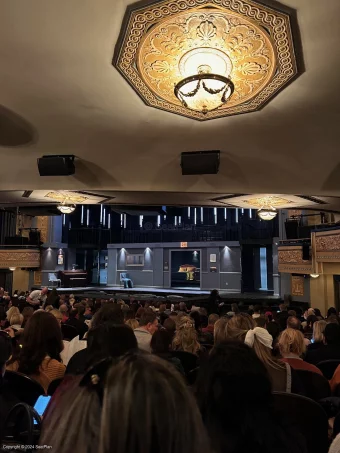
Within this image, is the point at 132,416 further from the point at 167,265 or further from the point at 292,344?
the point at 167,265

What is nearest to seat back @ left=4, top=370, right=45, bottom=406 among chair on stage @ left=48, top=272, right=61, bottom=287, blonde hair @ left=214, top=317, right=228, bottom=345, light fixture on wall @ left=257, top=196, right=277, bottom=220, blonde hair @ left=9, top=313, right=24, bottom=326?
blonde hair @ left=214, top=317, right=228, bottom=345

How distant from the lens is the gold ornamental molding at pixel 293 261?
1084cm

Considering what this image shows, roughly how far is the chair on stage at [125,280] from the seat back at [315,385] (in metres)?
18.1

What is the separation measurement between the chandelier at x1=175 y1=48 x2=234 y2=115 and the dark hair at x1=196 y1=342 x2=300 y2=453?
2.33m

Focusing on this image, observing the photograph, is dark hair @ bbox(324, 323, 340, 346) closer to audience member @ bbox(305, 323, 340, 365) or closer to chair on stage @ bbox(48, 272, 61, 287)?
audience member @ bbox(305, 323, 340, 365)

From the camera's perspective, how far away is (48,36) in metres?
2.55

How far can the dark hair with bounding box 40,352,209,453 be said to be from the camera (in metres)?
0.72

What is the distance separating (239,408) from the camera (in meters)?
1.13

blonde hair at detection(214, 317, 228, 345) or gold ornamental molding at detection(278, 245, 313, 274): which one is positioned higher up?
gold ornamental molding at detection(278, 245, 313, 274)

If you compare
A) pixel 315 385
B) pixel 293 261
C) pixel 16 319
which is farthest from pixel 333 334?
pixel 293 261

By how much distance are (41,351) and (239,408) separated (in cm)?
193

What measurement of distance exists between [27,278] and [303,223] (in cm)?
1366

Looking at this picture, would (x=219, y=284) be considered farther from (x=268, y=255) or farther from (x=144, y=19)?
(x=144, y=19)

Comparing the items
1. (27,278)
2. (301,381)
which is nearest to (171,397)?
(301,381)
